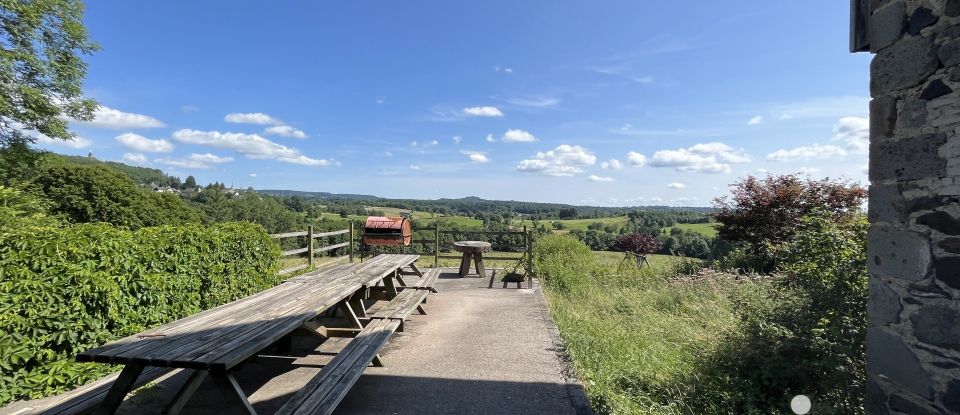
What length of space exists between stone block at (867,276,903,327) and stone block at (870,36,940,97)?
3.75 feet

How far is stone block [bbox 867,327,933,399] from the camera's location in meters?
2.34

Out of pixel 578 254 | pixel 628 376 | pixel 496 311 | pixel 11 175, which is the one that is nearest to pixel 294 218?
pixel 11 175

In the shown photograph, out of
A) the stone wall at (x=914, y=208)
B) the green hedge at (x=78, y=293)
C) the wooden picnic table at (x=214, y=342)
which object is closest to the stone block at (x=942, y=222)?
the stone wall at (x=914, y=208)

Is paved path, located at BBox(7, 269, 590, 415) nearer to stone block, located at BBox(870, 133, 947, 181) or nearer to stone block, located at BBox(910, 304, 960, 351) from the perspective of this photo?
stone block, located at BBox(910, 304, 960, 351)

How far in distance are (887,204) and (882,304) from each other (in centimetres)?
59

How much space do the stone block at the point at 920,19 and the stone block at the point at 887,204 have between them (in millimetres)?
868

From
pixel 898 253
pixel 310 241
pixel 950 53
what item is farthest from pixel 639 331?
pixel 310 241

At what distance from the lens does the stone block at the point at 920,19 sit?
7.63 ft

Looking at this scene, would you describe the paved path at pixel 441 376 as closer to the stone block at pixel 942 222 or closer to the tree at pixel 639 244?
the stone block at pixel 942 222

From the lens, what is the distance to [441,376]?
429 centimetres

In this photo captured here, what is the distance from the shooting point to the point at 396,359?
15.7ft

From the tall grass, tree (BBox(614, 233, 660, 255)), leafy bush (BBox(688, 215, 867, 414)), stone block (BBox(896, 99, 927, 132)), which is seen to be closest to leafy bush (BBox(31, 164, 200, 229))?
the tall grass

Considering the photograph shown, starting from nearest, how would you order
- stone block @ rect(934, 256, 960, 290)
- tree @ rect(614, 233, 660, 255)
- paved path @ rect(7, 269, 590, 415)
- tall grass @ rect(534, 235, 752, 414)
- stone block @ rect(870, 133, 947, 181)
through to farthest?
stone block @ rect(934, 256, 960, 290) → stone block @ rect(870, 133, 947, 181) → paved path @ rect(7, 269, 590, 415) → tall grass @ rect(534, 235, 752, 414) → tree @ rect(614, 233, 660, 255)

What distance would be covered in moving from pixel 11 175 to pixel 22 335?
49.8ft
